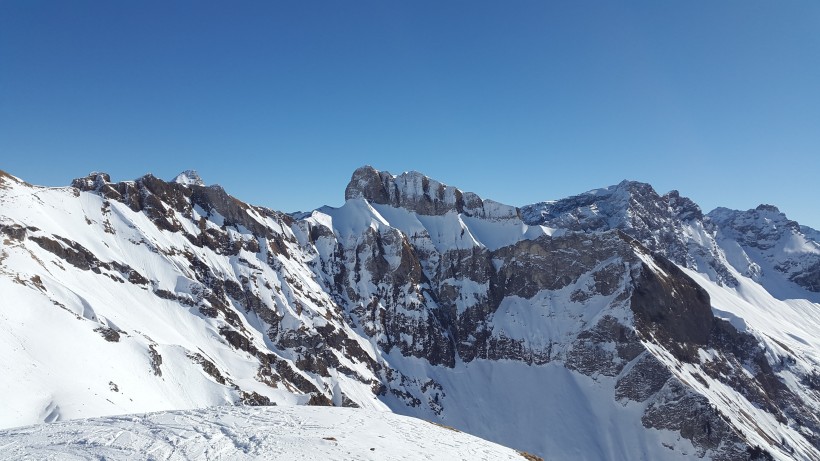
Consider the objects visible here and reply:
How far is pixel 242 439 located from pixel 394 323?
441 ft

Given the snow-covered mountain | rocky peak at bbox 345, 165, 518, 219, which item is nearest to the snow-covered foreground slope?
the snow-covered mountain

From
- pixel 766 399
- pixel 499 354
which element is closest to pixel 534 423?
pixel 499 354

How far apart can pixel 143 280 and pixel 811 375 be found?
633ft

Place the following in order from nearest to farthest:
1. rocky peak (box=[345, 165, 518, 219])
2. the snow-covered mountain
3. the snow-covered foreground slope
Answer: the snow-covered foreground slope < the snow-covered mountain < rocky peak (box=[345, 165, 518, 219])

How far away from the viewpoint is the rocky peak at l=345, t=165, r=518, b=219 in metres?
192

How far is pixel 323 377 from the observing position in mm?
125375

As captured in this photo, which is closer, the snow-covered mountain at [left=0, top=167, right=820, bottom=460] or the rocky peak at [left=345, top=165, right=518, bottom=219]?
the snow-covered mountain at [left=0, top=167, right=820, bottom=460]

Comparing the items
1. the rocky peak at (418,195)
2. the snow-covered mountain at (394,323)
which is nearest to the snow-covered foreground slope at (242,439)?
the snow-covered mountain at (394,323)

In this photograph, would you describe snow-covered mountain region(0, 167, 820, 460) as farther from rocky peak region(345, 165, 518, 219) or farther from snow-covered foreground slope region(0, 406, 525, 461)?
snow-covered foreground slope region(0, 406, 525, 461)

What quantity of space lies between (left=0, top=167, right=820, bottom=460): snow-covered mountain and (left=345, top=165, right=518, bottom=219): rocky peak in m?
0.56

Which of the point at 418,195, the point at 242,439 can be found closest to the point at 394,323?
the point at 418,195

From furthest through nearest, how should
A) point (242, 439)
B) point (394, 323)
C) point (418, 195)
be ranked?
1. point (418, 195)
2. point (394, 323)
3. point (242, 439)

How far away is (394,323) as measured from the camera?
515ft

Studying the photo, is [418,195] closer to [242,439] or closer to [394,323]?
[394,323]
